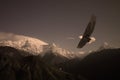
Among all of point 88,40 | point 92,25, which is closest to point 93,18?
point 92,25

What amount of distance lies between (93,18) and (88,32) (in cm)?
65

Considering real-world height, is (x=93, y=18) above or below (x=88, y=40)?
above

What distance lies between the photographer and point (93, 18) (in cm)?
730

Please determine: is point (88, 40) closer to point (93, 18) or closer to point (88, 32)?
point (88, 32)

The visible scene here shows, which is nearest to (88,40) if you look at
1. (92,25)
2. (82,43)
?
(82,43)

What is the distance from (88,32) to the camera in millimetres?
7684

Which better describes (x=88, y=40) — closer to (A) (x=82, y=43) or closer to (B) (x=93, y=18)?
(A) (x=82, y=43)

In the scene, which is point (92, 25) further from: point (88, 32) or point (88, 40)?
point (88, 40)

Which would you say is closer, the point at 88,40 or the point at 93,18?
the point at 93,18

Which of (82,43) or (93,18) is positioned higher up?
(93,18)

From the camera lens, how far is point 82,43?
27.0 ft

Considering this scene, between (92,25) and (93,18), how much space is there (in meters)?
0.27

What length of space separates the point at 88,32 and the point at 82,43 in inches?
28.2

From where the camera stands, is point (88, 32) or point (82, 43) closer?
point (88, 32)
